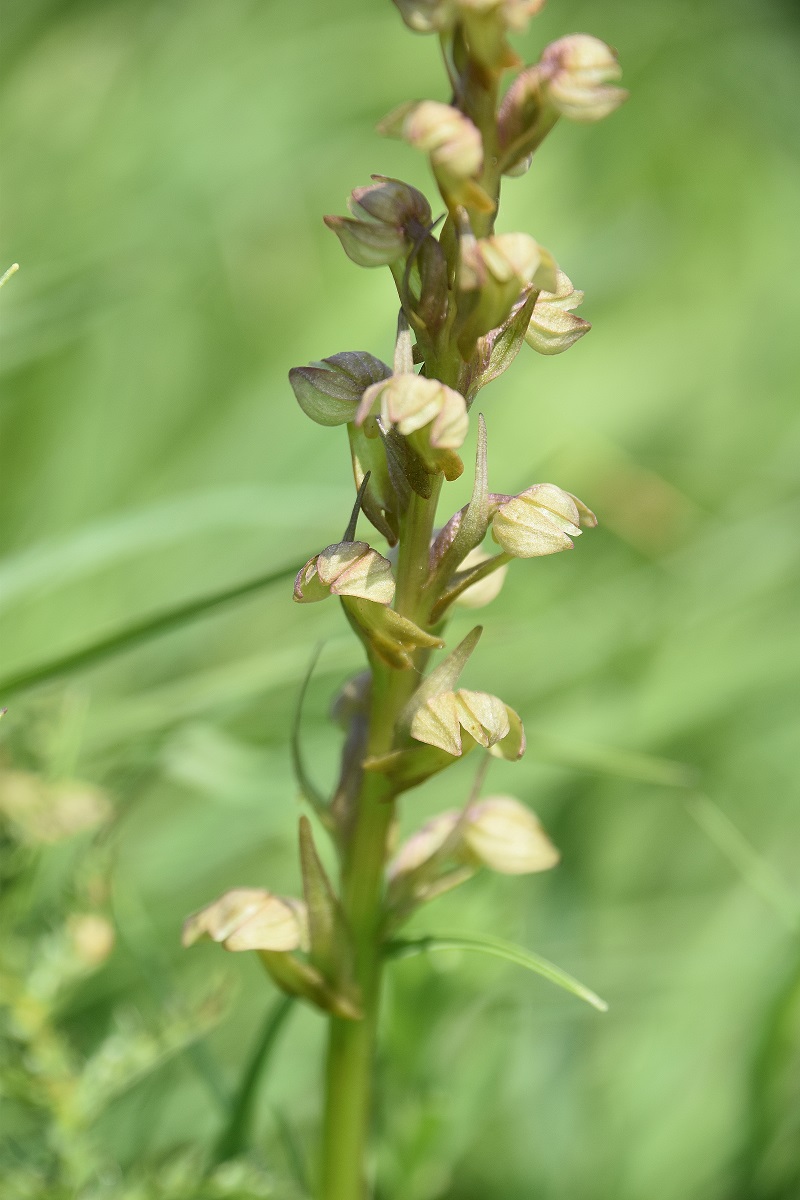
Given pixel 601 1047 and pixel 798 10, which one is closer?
pixel 601 1047

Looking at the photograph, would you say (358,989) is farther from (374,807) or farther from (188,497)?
(188,497)

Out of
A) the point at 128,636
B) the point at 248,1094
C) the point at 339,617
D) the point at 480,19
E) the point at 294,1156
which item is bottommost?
the point at 339,617

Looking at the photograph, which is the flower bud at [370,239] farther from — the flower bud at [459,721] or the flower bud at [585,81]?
the flower bud at [459,721]

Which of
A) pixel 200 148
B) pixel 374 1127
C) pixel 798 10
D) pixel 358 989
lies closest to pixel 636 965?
pixel 374 1127

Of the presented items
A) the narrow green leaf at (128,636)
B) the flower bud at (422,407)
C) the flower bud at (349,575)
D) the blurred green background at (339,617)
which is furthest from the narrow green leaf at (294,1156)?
the flower bud at (422,407)

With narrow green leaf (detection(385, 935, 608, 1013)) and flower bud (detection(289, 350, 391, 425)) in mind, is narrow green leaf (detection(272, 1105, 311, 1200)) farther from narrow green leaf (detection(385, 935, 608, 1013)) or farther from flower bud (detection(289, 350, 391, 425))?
flower bud (detection(289, 350, 391, 425))

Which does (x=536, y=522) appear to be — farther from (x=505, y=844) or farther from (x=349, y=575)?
(x=505, y=844)

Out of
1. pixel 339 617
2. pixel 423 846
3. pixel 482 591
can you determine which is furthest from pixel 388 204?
pixel 339 617
